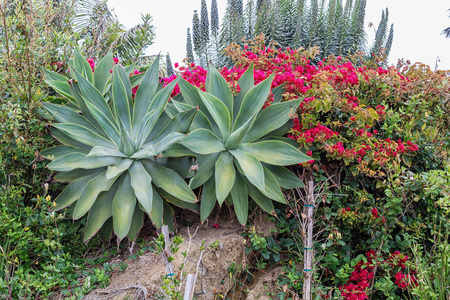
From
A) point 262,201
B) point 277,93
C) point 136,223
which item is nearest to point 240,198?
point 262,201

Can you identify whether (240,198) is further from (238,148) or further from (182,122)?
(182,122)

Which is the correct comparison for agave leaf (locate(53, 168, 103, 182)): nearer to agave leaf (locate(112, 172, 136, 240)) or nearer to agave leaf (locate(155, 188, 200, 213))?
agave leaf (locate(112, 172, 136, 240))

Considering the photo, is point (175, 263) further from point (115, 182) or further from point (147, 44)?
point (147, 44)

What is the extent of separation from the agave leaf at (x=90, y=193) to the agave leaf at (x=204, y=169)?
0.68 metres

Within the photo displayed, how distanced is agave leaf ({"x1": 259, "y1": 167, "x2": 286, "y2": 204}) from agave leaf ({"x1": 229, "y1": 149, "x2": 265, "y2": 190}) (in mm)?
227

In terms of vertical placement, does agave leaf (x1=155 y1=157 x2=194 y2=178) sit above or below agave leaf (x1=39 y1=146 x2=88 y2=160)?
below

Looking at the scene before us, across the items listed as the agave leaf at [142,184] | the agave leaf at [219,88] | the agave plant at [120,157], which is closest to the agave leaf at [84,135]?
the agave plant at [120,157]

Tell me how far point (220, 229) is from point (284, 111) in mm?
1241

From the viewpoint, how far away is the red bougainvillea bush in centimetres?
260

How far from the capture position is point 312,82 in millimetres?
3125

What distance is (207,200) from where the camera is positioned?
2561mm

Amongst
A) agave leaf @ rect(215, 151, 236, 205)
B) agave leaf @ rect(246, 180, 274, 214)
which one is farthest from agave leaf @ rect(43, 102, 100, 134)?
agave leaf @ rect(246, 180, 274, 214)

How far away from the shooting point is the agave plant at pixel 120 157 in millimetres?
2406

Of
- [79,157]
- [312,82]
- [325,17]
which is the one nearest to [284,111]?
[312,82]
